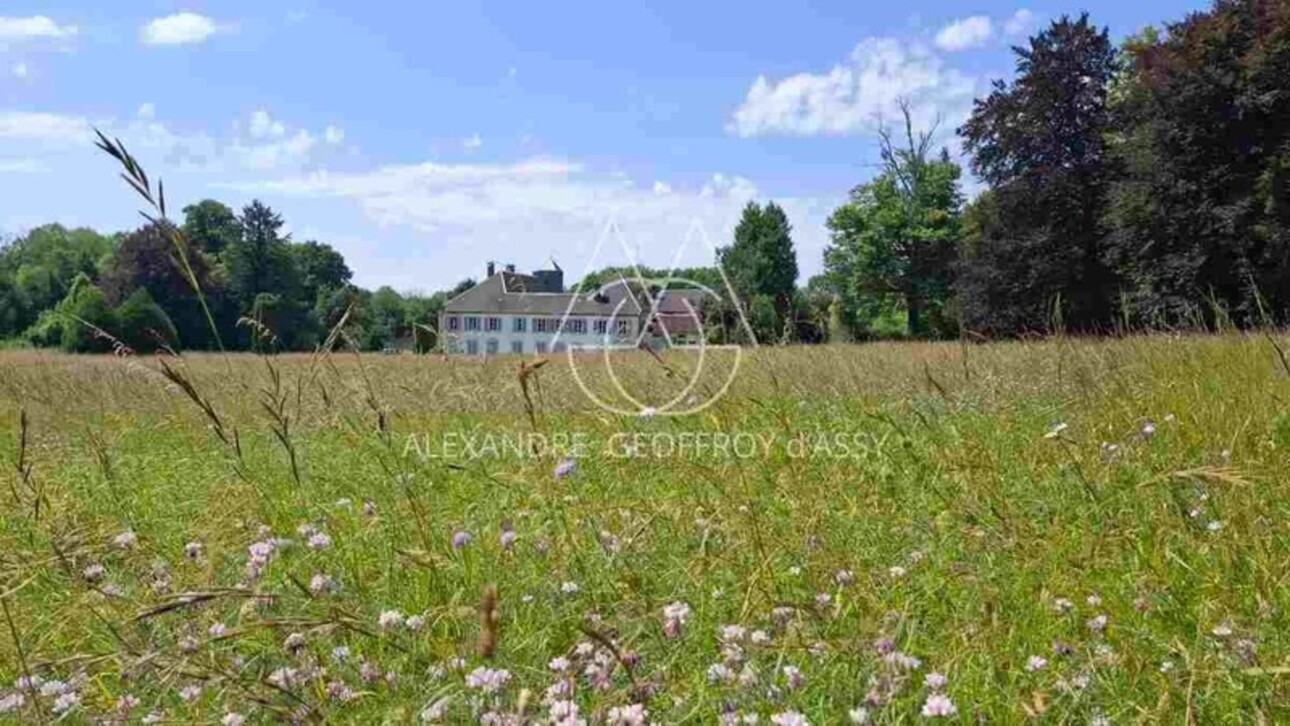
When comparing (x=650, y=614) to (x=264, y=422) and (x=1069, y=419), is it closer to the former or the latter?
(x=1069, y=419)

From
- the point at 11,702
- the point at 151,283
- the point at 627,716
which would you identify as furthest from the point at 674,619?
the point at 151,283

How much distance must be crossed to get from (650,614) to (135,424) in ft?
16.6

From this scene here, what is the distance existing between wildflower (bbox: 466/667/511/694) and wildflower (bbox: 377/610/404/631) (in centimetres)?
40

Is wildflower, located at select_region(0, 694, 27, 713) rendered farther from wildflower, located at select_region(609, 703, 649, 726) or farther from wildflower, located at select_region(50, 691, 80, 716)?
wildflower, located at select_region(609, 703, 649, 726)

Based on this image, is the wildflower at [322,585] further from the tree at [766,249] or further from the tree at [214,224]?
the tree at [766,249]

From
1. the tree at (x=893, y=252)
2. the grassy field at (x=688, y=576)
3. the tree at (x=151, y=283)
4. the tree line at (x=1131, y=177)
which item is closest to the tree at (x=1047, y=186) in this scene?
the tree line at (x=1131, y=177)

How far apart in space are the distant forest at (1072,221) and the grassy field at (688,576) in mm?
2004

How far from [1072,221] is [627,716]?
27.7 m

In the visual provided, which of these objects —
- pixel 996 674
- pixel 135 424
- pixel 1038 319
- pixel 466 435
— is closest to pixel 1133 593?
pixel 996 674

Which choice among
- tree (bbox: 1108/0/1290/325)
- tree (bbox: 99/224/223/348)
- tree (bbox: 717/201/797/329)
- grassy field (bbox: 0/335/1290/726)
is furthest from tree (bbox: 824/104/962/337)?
grassy field (bbox: 0/335/1290/726)

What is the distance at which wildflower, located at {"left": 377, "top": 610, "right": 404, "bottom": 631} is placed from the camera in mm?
1785

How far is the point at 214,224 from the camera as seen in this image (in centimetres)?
4888

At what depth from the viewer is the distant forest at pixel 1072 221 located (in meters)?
18.1

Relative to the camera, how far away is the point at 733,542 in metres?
2.25
